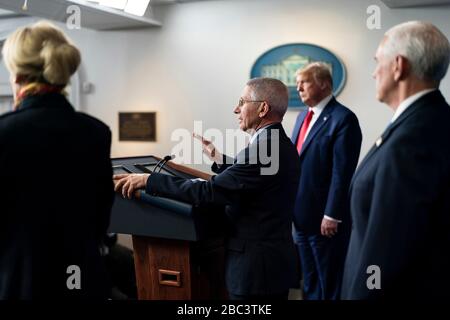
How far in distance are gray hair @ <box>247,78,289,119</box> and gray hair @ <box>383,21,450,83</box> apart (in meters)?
0.63

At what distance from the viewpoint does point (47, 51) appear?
3.98 ft

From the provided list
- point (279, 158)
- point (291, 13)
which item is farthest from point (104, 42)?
point (279, 158)

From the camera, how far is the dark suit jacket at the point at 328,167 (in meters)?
2.72

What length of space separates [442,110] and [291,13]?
3.29 m

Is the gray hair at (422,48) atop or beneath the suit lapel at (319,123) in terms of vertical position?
atop

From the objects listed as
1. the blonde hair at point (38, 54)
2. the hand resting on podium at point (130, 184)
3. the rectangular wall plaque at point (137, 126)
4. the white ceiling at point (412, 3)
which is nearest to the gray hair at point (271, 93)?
the hand resting on podium at point (130, 184)

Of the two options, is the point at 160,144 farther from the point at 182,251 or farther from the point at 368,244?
the point at 368,244

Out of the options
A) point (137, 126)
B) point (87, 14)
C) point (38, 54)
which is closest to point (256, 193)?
point (38, 54)

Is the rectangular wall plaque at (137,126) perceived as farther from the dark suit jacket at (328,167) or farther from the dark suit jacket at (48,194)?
the dark suit jacket at (48,194)

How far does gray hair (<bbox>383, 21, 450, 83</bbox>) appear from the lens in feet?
4.16

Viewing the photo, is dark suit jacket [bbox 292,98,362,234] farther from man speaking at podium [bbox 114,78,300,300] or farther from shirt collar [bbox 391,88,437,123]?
shirt collar [bbox 391,88,437,123]

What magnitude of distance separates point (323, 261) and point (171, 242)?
137 cm

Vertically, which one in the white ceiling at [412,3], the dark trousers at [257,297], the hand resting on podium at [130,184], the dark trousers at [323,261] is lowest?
the dark trousers at [323,261]

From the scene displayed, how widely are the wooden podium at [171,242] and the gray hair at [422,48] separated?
33.1 inches
